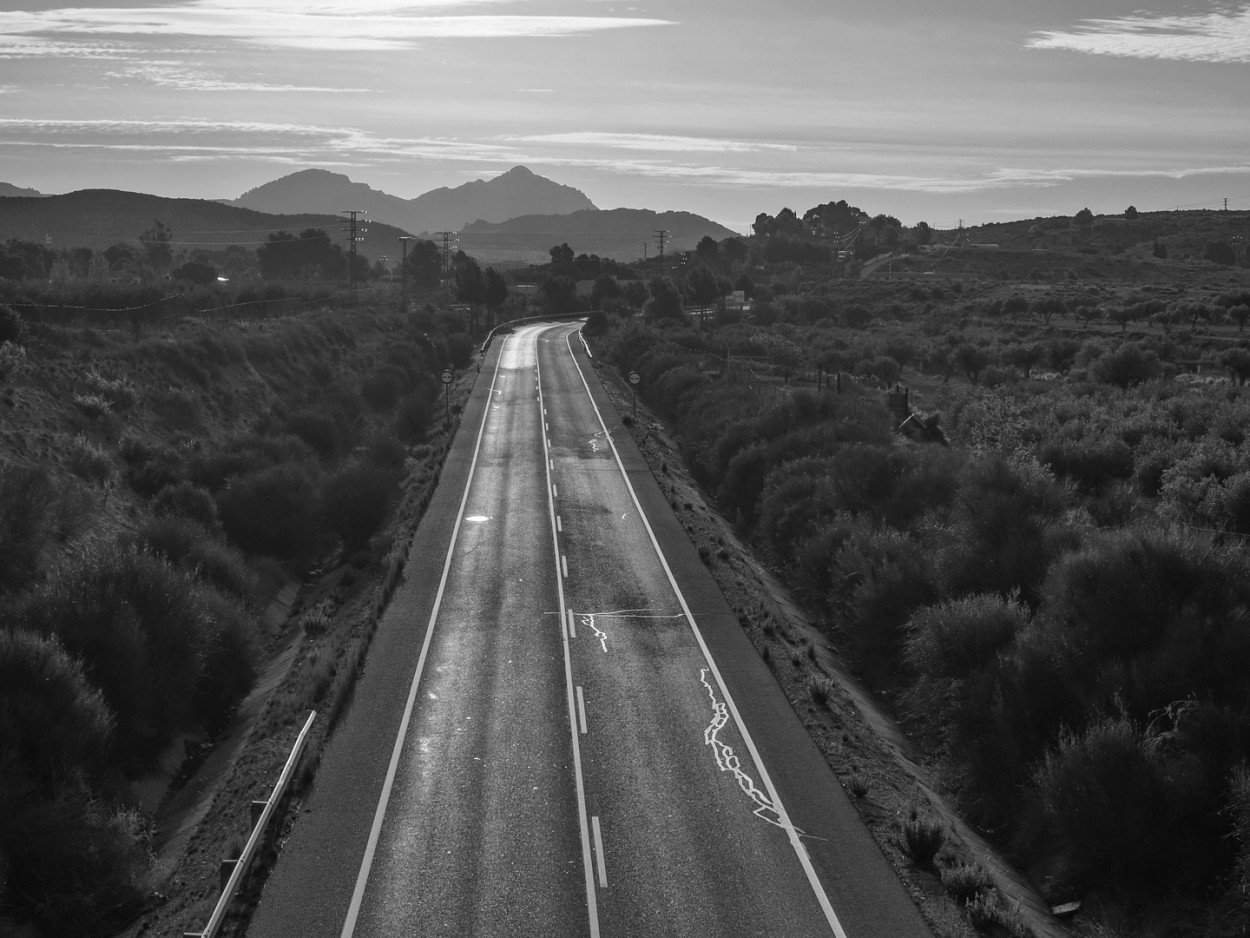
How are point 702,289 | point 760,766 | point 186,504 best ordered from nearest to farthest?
point 760,766 < point 186,504 < point 702,289

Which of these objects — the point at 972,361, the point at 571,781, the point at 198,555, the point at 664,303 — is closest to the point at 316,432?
the point at 198,555

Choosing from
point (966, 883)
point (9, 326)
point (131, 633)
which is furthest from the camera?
point (9, 326)

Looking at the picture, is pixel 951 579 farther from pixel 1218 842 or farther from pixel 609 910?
pixel 609 910

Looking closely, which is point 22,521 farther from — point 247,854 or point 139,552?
point 247,854

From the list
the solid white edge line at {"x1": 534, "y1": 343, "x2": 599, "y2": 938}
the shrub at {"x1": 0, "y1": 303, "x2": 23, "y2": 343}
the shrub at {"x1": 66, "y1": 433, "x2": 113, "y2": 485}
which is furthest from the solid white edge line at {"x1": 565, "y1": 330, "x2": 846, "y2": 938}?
the shrub at {"x1": 0, "y1": 303, "x2": 23, "y2": 343}

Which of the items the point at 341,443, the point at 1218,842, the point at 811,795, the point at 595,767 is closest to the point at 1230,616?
the point at 1218,842

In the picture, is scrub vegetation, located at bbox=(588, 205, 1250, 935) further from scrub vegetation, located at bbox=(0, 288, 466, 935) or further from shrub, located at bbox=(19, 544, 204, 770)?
shrub, located at bbox=(19, 544, 204, 770)

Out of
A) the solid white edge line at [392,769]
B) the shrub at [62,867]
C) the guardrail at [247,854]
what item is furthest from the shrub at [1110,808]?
the shrub at [62,867]

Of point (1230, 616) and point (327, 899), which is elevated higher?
point (1230, 616)
